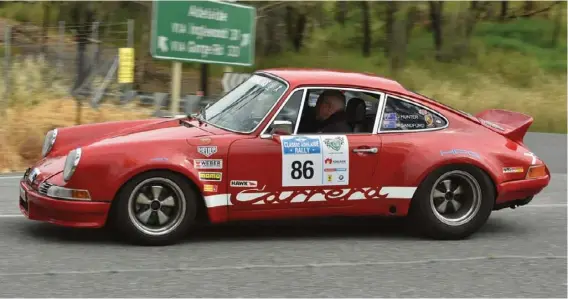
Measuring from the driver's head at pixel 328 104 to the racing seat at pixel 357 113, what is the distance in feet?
0.25

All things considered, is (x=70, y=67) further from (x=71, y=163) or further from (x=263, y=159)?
(x=263, y=159)

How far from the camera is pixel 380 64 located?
81.9ft

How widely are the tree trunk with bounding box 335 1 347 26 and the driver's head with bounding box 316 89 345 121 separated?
19960 mm

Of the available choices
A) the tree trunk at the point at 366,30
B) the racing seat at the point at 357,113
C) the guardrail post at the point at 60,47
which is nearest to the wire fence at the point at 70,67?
the guardrail post at the point at 60,47

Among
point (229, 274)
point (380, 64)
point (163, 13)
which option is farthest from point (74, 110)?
point (380, 64)

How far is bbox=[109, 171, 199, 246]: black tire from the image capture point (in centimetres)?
617

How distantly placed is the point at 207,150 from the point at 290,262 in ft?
3.41

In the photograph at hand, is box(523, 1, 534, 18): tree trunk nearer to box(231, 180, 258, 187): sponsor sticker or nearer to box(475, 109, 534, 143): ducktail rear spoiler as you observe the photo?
box(475, 109, 534, 143): ducktail rear spoiler

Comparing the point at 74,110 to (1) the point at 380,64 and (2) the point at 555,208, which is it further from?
(1) the point at 380,64

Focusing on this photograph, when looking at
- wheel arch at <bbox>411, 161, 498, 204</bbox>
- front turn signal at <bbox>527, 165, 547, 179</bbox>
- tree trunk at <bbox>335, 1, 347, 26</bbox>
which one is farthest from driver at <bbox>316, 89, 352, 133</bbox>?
tree trunk at <bbox>335, 1, 347, 26</bbox>

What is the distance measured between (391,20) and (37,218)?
68.6ft

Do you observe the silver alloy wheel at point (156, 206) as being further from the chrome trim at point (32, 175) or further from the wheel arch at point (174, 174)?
the chrome trim at point (32, 175)

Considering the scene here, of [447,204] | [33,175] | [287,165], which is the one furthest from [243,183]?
[447,204]

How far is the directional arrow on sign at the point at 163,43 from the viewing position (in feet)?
45.1
